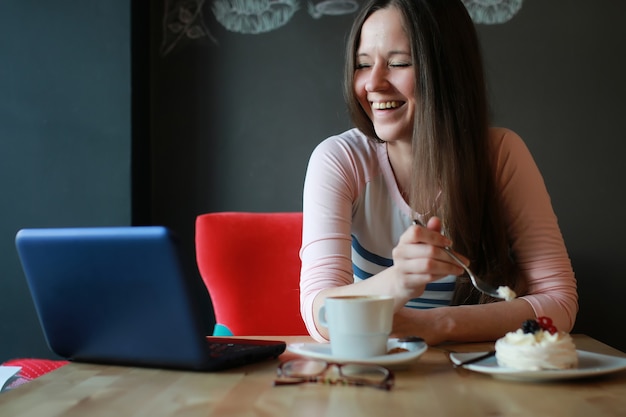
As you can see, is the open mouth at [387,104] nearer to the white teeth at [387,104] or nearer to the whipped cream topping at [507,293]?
the white teeth at [387,104]

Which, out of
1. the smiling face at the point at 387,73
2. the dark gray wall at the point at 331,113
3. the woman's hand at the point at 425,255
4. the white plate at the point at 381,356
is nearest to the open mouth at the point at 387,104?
the smiling face at the point at 387,73

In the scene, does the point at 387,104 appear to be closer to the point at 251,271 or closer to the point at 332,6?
the point at 251,271

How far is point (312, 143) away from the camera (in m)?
2.53

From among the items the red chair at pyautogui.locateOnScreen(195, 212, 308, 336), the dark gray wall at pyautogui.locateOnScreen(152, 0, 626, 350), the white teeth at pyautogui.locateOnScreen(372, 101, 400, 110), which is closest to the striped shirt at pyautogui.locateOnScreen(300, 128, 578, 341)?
the white teeth at pyautogui.locateOnScreen(372, 101, 400, 110)

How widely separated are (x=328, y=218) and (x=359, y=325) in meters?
0.55

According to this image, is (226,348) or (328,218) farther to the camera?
(328,218)

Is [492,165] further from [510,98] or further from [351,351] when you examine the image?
[510,98]

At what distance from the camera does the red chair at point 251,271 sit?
79.4 inches

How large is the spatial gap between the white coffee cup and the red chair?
1165 mm

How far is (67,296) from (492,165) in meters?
0.91

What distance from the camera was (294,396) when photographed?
75cm

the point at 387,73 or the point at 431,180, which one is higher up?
the point at 387,73

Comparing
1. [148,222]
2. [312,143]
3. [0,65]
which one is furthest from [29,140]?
[312,143]

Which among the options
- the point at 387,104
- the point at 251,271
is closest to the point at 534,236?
the point at 387,104
